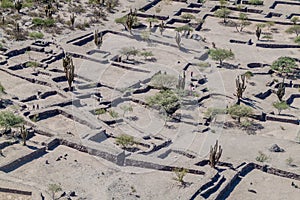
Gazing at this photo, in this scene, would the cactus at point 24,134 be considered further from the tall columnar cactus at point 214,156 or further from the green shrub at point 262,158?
the green shrub at point 262,158

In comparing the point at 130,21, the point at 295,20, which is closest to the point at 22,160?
the point at 130,21

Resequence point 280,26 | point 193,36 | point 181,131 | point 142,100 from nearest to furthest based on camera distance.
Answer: point 181,131
point 142,100
point 193,36
point 280,26

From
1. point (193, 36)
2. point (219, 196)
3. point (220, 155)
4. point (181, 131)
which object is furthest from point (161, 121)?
point (193, 36)

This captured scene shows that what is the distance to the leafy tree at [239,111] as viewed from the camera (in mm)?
38688

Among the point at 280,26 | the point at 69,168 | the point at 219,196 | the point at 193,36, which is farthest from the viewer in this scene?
the point at 280,26

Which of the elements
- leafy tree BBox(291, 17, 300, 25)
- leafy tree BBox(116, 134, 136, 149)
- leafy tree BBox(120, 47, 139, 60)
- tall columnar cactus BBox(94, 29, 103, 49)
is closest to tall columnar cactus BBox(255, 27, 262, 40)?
leafy tree BBox(291, 17, 300, 25)

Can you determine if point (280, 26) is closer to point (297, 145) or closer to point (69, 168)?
point (297, 145)

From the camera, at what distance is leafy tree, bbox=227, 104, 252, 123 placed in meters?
38.7

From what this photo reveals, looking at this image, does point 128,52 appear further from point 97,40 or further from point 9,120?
point 9,120

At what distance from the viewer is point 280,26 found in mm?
56438

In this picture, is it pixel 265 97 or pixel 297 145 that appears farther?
A: pixel 265 97

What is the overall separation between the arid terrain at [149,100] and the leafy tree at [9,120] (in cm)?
8

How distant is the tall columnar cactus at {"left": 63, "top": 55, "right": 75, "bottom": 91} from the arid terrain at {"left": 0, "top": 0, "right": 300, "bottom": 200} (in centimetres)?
9

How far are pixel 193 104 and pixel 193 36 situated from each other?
1306 centimetres
